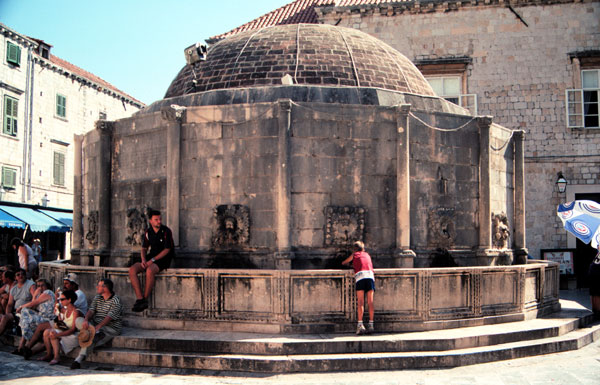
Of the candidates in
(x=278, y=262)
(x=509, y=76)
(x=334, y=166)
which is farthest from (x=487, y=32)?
(x=278, y=262)

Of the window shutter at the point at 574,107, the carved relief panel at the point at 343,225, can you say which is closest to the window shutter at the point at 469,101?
the window shutter at the point at 574,107

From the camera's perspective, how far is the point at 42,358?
10.1 meters

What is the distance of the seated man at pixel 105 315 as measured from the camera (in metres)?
9.92

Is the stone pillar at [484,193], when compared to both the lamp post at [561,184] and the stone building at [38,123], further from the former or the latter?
the stone building at [38,123]

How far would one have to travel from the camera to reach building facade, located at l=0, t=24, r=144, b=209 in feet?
95.3

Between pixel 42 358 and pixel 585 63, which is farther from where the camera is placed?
pixel 585 63

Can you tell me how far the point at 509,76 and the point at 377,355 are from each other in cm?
1914

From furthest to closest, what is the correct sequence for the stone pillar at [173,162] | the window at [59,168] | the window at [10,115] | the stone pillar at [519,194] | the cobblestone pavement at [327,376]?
the window at [59,168], the window at [10,115], the stone pillar at [519,194], the stone pillar at [173,162], the cobblestone pavement at [327,376]

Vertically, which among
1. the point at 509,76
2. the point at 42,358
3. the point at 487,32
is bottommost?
the point at 42,358

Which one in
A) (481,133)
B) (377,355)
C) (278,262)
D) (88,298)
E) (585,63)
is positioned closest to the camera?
(377,355)

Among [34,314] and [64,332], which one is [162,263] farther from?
[34,314]

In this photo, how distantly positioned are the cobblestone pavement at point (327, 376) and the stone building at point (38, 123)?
19308 mm

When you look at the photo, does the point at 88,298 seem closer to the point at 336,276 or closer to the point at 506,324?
the point at 336,276

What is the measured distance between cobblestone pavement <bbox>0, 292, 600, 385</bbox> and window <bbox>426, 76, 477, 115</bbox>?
17.1m
